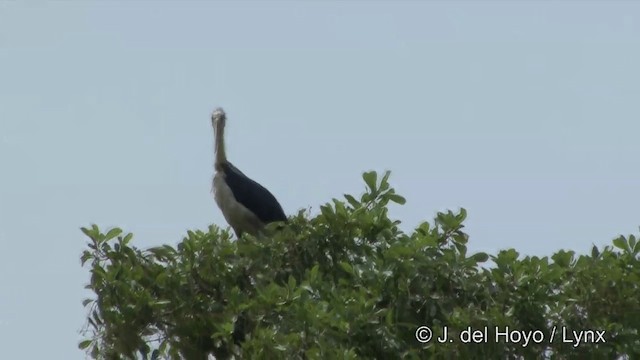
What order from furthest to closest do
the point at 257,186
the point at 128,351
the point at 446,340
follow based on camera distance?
the point at 257,186 → the point at 128,351 → the point at 446,340

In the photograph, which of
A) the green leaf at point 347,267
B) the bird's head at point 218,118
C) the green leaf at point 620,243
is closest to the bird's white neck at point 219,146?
the bird's head at point 218,118

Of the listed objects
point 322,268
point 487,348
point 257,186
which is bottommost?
point 487,348

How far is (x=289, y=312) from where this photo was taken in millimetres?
12844

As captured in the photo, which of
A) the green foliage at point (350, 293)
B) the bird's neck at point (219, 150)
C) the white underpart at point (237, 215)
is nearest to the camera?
the green foliage at point (350, 293)

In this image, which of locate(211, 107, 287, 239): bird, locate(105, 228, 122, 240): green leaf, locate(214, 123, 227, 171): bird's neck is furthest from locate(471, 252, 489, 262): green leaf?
locate(214, 123, 227, 171): bird's neck

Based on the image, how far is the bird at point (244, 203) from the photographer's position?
17406mm

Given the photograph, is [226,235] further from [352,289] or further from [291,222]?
[352,289]

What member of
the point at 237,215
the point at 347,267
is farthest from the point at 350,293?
the point at 237,215

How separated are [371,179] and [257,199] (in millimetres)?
3559

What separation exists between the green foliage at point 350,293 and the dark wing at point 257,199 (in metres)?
3.07

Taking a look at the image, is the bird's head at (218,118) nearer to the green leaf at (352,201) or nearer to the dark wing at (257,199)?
the dark wing at (257,199)

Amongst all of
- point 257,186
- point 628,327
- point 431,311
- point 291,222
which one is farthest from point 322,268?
point 257,186

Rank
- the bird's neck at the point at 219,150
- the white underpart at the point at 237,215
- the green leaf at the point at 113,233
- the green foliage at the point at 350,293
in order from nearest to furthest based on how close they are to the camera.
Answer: the green foliage at the point at 350,293 → the green leaf at the point at 113,233 → the white underpart at the point at 237,215 → the bird's neck at the point at 219,150

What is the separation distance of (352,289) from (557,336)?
1.46 m
